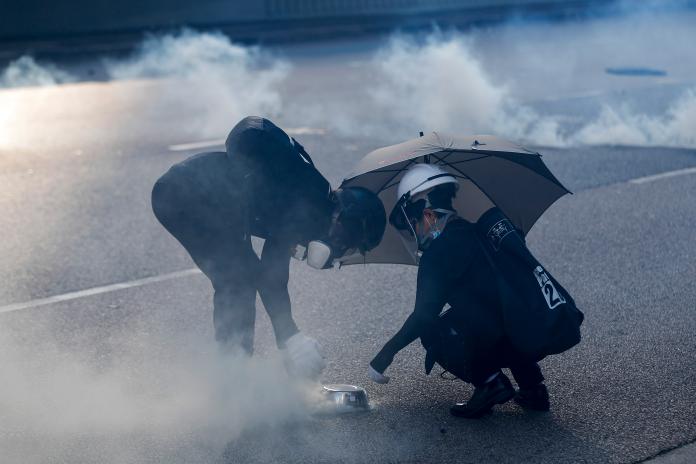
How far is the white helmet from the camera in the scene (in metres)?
4.55

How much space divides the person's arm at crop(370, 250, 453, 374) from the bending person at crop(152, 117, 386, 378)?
278 millimetres

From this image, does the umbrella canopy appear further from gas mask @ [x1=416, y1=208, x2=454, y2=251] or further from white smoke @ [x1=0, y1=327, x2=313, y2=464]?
white smoke @ [x1=0, y1=327, x2=313, y2=464]

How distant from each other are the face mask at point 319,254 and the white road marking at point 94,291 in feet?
8.82

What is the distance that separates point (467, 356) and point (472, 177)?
0.92 m

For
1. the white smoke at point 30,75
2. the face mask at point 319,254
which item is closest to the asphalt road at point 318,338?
the face mask at point 319,254

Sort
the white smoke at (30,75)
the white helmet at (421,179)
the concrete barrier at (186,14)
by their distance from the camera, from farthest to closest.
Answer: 1. the concrete barrier at (186,14)
2. the white smoke at (30,75)
3. the white helmet at (421,179)

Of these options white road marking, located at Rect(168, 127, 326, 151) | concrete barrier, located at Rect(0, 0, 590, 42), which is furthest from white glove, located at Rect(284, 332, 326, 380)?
concrete barrier, located at Rect(0, 0, 590, 42)

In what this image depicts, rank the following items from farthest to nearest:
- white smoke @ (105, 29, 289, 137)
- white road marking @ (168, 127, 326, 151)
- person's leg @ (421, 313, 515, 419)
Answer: white smoke @ (105, 29, 289, 137)
white road marking @ (168, 127, 326, 151)
person's leg @ (421, 313, 515, 419)

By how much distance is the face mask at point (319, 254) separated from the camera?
4.44 metres

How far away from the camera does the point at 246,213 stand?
4680 millimetres

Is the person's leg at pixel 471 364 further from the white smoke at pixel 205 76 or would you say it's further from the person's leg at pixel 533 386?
the white smoke at pixel 205 76

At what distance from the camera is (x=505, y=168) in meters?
4.95

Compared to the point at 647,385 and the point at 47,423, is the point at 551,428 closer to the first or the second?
the point at 647,385

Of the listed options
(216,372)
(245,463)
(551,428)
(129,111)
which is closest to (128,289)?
(216,372)
